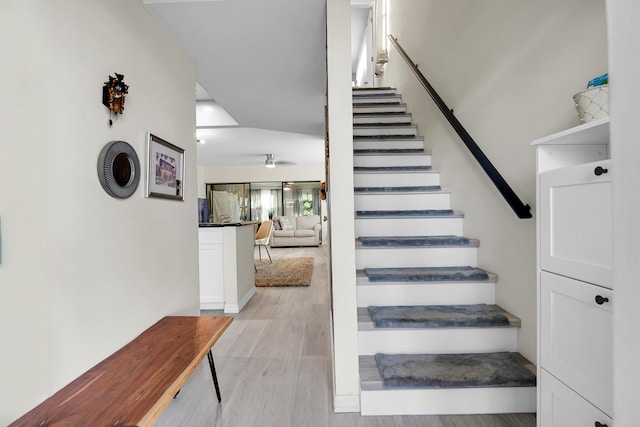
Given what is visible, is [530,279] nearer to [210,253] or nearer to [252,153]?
[210,253]

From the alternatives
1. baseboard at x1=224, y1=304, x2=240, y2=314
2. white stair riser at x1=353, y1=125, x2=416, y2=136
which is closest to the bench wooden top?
baseboard at x1=224, y1=304, x2=240, y2=314

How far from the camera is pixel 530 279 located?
1.68m

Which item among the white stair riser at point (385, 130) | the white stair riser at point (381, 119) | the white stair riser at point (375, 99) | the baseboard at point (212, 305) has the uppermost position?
the white stair riser at point (375, 99)

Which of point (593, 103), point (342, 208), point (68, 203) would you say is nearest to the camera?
point (593, 103)

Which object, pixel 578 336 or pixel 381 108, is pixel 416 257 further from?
pixel 381 108

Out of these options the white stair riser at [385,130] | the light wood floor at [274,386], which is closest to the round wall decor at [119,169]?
the light wood floor at [274,386]

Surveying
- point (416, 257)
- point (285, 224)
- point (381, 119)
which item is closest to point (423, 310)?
point (416, 257)

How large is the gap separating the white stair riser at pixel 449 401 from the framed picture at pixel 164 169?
5.52 ft

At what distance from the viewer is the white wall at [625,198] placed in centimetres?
39

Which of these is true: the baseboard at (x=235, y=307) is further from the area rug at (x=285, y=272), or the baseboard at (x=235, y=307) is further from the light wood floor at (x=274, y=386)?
the area rug at (x=285, y=272)

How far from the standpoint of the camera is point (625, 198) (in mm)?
404

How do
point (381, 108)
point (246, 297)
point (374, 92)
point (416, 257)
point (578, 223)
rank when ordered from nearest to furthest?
1. point (578, 223)
2. point (416, 257)
3. point (246, 297)
4. point (381, 108)
5. point (374, 92)

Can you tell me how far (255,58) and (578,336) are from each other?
2712 millimetres

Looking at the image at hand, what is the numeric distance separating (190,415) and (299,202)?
27.2 feet
